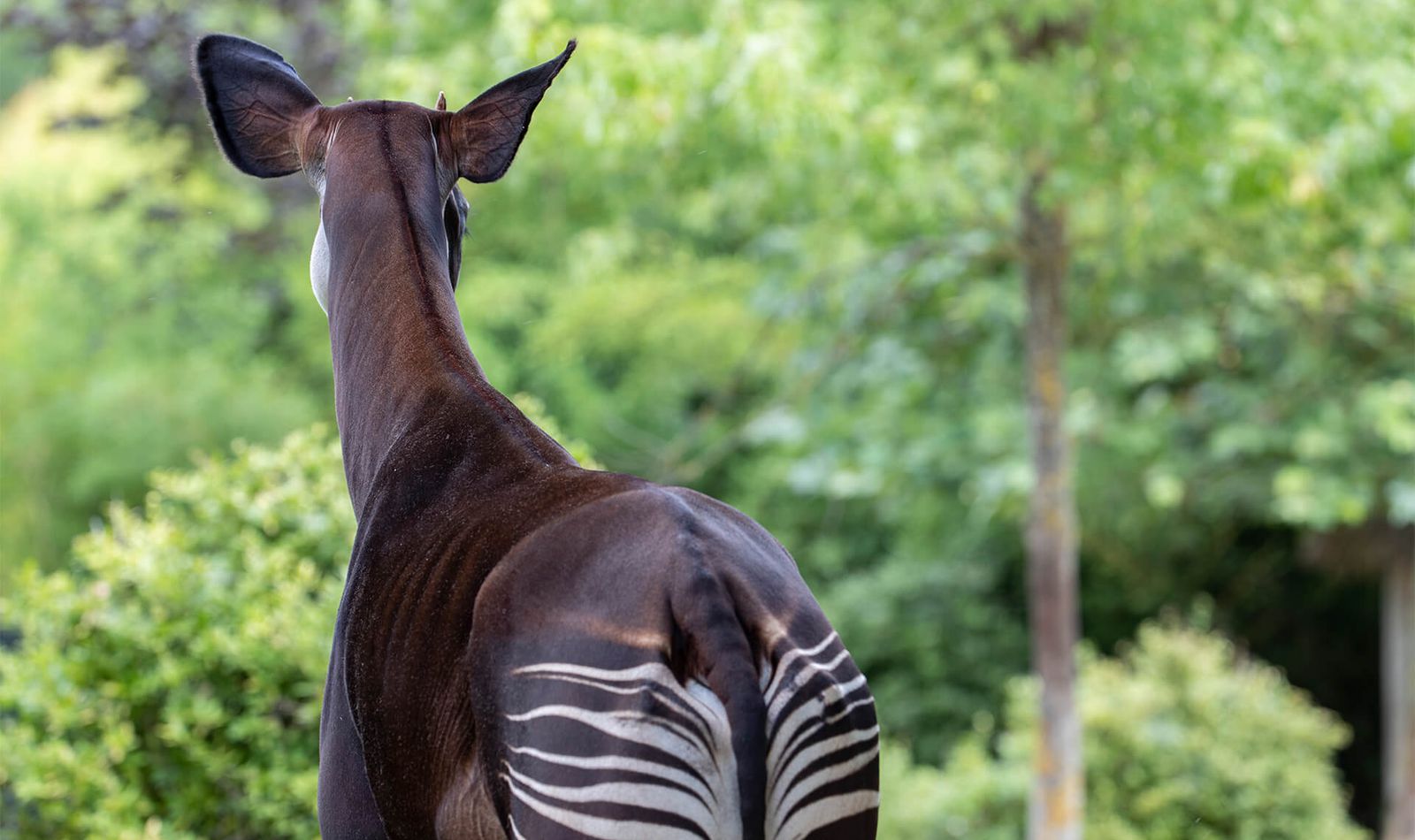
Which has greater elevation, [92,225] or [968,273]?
[92,225]

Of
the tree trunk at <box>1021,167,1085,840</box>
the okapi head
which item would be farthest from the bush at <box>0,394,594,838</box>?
the tree trunk at <box>1021,167,1085,840</box>

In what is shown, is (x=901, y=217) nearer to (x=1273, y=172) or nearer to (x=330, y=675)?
(x=1273, y=172)

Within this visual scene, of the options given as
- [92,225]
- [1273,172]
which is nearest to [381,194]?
[1273,172]

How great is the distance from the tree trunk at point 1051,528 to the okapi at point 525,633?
15.9ft

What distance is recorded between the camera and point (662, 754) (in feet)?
5.86

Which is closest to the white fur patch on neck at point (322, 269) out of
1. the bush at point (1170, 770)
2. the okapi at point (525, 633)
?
the okapi at point (525, 633)

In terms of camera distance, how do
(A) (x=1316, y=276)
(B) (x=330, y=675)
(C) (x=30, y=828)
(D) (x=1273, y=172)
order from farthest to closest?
(A) (x=1316, y=276)
(D) (x=1273, y=172)
(C) (x=30, y=828)
(B) (x=330, y=675)

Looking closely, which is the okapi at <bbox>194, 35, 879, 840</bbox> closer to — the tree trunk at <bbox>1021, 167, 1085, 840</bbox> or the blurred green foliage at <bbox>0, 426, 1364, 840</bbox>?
the blurred green foliage at <bbox>0, 426, 1364, 840</bbox>

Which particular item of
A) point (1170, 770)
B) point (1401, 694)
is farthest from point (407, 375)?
point (1401, 694)

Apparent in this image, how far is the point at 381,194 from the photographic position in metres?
2.67

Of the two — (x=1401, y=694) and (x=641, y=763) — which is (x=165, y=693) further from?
(x=1401, y=694)

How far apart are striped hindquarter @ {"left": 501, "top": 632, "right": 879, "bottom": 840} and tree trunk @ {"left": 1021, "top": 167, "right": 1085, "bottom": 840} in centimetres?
548

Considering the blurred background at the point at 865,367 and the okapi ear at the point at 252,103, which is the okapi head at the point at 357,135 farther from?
the blurred background at the point at 865,367

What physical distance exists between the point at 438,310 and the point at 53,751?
2044 millimetres
